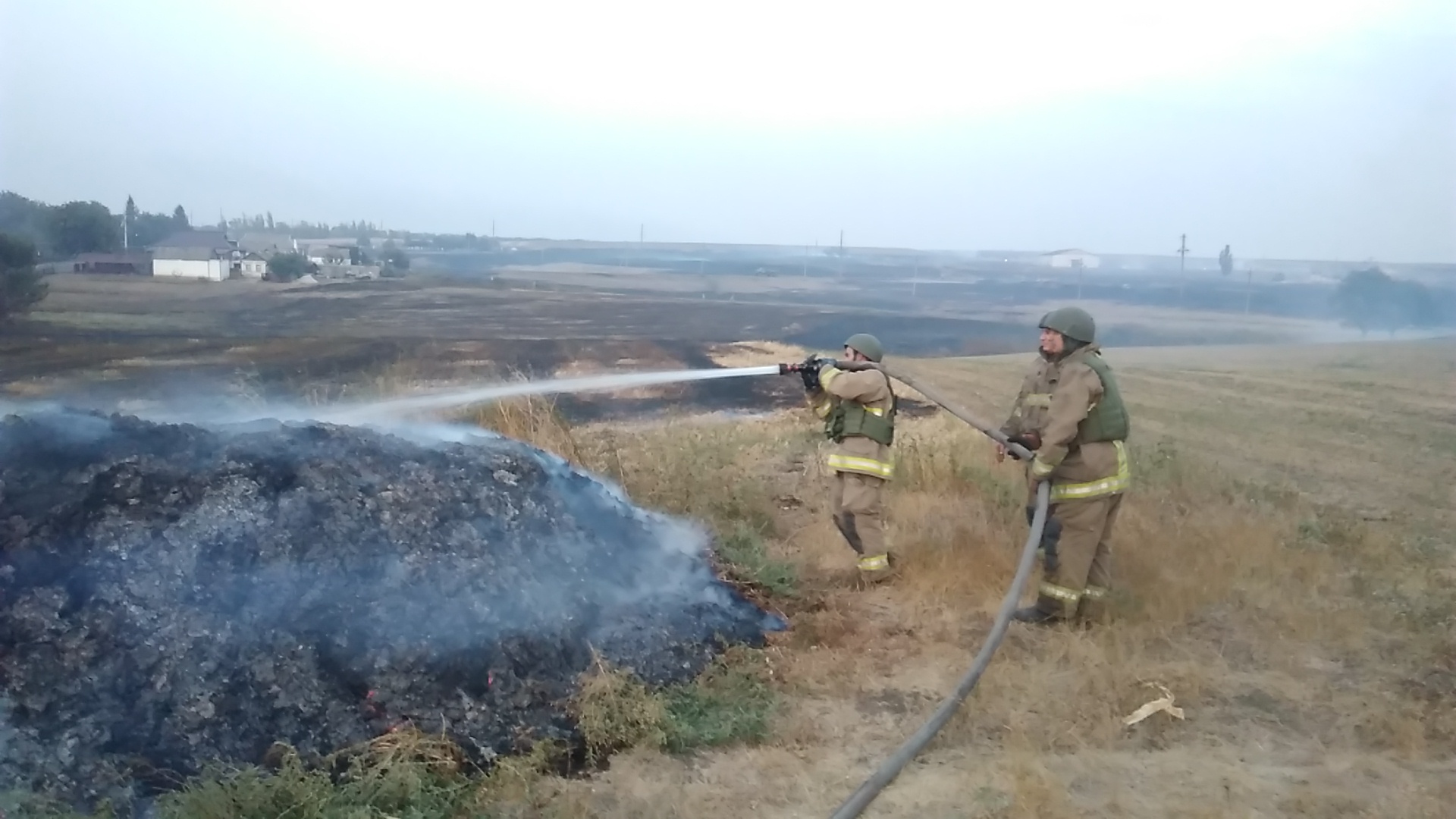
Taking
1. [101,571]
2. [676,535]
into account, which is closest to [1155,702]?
[676,535]

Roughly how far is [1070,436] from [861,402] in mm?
1299

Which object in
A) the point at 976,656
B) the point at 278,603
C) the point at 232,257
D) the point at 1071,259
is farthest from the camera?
the point at 1071,259

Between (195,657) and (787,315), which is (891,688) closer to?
(195,657)

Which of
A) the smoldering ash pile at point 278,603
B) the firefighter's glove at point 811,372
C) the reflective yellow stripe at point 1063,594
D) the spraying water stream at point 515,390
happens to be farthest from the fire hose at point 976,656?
the spraying water stream at point 515,390

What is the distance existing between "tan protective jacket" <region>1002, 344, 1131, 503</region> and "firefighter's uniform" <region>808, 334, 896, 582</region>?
890mm

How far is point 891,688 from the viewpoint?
5016mm

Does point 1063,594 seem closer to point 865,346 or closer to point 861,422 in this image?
point 861,422

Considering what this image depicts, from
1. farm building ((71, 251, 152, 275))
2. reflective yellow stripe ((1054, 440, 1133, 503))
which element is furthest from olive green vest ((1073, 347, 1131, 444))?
farm building ((71, 251, 152, 275))

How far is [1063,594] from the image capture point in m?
5.70

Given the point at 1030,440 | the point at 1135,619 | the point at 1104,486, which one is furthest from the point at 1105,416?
the point at 1135,619

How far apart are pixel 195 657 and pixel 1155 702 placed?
4.30 meters

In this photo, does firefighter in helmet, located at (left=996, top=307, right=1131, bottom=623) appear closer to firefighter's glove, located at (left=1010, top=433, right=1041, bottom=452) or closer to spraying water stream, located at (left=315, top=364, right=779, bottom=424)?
firefighter's glove, located at (left=1010, top=433, right=1041, bottom=452)

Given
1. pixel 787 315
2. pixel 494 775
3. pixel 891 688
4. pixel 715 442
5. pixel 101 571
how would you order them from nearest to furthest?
pixel 494 775, pixel 101 571, pixel 891 688, pixel 715 442, pixel 787 315

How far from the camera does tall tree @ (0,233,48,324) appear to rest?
18.2 feet
